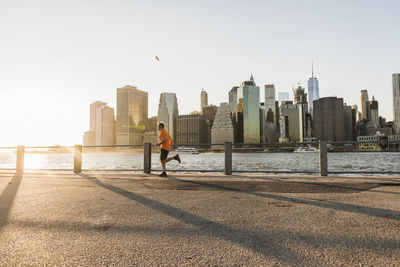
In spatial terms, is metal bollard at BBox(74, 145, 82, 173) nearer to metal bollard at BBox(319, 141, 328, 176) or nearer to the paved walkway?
the paved walkway

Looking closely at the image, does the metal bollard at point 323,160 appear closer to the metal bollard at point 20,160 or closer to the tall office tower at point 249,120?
the metal bollard at point 20,160

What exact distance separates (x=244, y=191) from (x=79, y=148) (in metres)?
8.10

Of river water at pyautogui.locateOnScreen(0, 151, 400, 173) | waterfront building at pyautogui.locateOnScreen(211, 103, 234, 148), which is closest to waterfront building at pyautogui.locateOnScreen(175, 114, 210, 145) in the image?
waterfront building at pyautogui.locateOnScreen(211, 103, 234, 148)

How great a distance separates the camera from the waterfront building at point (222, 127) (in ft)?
598

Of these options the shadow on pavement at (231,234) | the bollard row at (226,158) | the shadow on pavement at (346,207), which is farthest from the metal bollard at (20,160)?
the shadow on pavement at (346,207)

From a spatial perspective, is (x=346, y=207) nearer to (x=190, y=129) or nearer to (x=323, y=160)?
(x=323, y=160)

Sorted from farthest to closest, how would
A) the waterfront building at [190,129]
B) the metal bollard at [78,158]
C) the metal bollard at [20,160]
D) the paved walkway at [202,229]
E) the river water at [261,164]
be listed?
the waterfront building at [190,129] < the river water at [261,164] < the metal bollard at [20,160] < the metal bollard at [78,158] < the paved walkway at [202,229]

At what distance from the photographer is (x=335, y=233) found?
111 inches

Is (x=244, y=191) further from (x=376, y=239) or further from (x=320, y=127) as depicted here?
(x=320, y=127)

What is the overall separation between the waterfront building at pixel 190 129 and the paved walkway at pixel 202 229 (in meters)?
173

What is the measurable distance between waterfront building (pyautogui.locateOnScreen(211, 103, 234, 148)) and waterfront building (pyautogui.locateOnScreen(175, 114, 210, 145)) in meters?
8.52

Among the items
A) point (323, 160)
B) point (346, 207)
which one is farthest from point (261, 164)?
point (346, 207)

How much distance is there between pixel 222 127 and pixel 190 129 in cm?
2288

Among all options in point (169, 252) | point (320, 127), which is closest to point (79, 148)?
point (169, 252)
